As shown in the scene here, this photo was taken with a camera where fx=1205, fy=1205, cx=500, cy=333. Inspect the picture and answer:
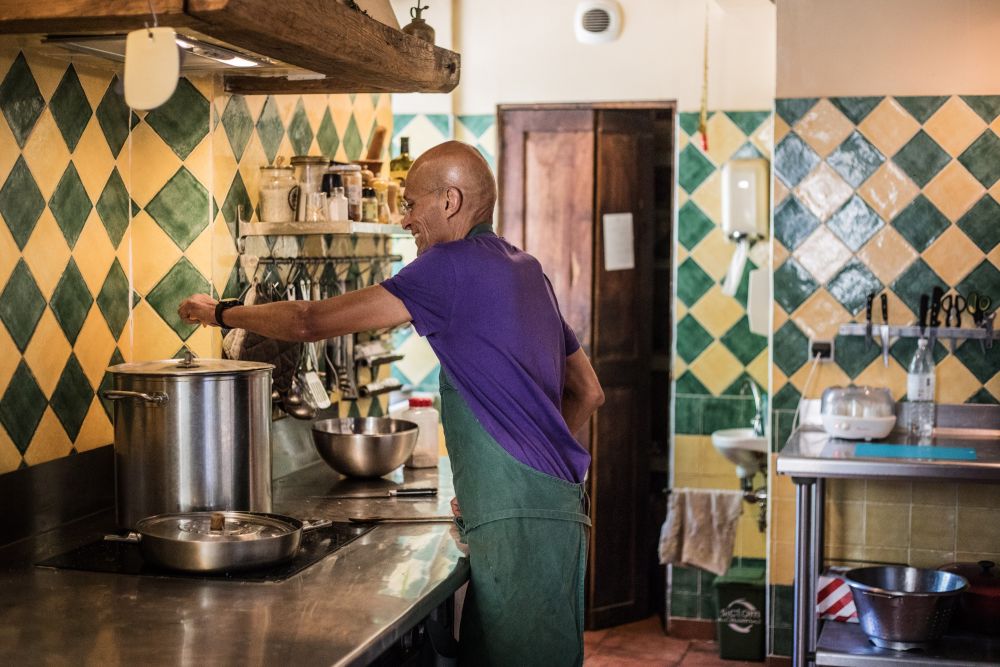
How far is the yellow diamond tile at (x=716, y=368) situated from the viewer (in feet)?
17.3

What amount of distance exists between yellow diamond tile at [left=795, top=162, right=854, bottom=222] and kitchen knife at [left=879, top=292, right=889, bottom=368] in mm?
353

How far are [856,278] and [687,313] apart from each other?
1.13 m

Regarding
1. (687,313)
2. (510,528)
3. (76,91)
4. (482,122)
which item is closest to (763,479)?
(687,313)

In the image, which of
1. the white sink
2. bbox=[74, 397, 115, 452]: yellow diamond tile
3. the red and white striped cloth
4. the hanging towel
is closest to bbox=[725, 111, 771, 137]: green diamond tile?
the white sink

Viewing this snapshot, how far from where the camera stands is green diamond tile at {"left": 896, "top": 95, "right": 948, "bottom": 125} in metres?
4.18

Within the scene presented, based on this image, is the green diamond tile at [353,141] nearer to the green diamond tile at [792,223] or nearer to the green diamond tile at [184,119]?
the green diamond tile at [184,119]

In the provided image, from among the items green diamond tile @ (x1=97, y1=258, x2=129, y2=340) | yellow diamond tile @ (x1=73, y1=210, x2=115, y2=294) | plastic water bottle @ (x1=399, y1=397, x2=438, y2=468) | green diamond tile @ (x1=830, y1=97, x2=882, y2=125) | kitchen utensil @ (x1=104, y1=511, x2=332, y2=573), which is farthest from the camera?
green diamond tile @ (x1=830, y1=97, x2=882, y2=125)

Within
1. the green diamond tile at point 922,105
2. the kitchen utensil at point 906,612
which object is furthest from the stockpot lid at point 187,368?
the green diamond tile at point 922,105

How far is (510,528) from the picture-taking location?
7.66ft

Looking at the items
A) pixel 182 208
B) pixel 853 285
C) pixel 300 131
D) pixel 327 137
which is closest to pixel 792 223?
pixel 853 285

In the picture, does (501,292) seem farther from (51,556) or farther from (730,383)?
(730,383)

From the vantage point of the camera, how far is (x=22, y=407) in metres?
2.46

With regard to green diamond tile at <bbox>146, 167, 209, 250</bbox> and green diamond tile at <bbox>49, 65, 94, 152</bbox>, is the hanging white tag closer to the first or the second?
green diamond tile at <bbox>49, 65, 94, 152</bbox>

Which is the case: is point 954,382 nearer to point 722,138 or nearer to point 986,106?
point 986,106
